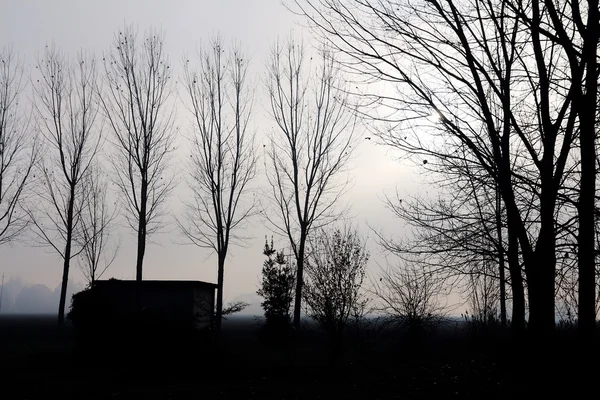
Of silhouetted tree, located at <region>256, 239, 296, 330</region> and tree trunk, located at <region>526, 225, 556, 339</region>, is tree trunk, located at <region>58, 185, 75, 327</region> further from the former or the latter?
tree trunk, located at <region>526, 225, 556, 339</region>

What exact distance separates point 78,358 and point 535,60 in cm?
1348

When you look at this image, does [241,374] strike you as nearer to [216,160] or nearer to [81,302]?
[81,302]

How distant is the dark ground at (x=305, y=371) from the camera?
9.30m

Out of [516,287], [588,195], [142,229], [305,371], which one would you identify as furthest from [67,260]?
[588,195]

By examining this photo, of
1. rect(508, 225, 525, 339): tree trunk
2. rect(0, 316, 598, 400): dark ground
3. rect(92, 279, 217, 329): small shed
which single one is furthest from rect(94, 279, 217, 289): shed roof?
rect(508, 225, 525, 339): tree trunk

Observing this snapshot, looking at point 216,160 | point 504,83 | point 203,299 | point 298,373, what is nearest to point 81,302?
point 203,299

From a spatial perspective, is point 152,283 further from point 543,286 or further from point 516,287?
point 543,286

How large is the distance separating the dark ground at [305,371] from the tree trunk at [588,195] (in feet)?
3.60

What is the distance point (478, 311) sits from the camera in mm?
18750

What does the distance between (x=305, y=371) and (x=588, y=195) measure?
857cm

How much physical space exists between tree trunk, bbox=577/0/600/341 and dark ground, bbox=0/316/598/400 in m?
1.10

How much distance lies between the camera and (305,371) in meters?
13.9

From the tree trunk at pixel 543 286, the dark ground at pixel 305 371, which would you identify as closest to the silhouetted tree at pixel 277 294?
the dark ground at pixel 305 371

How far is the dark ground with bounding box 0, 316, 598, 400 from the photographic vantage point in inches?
366
